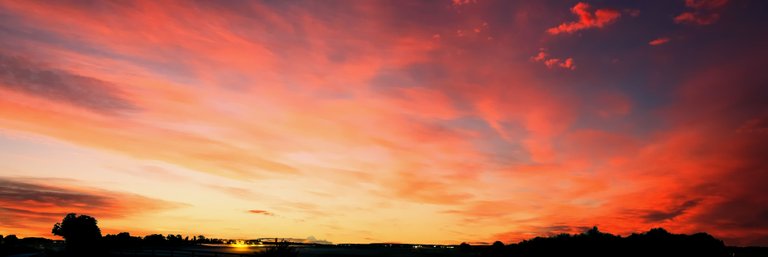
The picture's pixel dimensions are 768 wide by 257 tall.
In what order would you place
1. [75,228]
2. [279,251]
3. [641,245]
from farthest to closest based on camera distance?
[75,228], [641,245], [279,251]

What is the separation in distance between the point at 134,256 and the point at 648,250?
10362cm

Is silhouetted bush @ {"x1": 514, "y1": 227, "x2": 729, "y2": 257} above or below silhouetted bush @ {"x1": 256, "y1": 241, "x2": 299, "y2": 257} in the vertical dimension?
above

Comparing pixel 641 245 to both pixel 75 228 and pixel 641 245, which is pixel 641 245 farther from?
pixel 75 228

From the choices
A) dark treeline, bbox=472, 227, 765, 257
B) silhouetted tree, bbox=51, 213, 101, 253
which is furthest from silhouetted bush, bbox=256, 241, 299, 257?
silhouetted tree, bbox=51, 213, 101, 253

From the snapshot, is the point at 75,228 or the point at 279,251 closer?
the point at 279,251

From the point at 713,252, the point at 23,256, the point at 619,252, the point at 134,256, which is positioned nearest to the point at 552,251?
the point at 619,252

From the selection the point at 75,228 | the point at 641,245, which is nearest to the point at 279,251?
the point at 641,245

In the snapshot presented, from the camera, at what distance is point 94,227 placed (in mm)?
151000

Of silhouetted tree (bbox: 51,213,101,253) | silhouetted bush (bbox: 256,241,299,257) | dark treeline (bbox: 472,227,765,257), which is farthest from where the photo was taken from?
silhouetted tree (bbox: 51,213,101,253)

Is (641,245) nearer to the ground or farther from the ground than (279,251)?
farther from the ground

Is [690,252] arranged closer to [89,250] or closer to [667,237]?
[667,237]

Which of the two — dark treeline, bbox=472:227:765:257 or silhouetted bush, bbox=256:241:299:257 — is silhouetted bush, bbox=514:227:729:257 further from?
silhouetted bush, bbox=256:241:299:257

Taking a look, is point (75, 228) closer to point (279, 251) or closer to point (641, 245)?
point (279, 251)

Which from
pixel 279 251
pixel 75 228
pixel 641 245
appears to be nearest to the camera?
pixel 279 251
